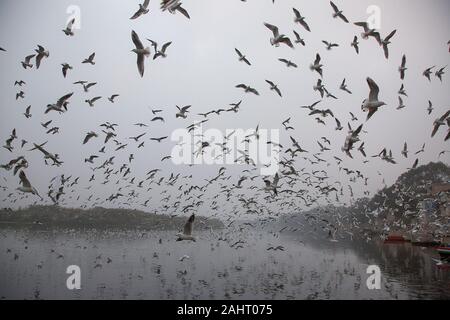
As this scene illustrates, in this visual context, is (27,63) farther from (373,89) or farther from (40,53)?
(373,89)

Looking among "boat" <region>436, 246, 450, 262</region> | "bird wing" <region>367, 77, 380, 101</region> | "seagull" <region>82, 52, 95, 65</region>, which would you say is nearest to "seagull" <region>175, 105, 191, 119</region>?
"seagull" <region>82, 52, 95, 65</region>

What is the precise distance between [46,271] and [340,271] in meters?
31.0

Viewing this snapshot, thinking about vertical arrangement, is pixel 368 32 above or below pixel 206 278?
above

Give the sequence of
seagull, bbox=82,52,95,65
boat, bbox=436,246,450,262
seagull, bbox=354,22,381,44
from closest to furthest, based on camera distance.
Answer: seagull, bbox=354,22,381,44
seagull, bbox=82,52,95,65
boat, bbox=436,246,450,262

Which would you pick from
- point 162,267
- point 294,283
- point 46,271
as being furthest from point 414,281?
point 46,271

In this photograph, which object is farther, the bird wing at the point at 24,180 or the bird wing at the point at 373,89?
the bird wing at the point at 24,180

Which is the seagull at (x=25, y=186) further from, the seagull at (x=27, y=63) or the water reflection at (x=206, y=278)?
the water reflection at (x=206, y=278)

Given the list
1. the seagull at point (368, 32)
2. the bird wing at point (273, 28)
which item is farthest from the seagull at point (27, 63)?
the seagull at point (368, 32)

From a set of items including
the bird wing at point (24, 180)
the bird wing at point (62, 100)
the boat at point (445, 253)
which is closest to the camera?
the bird wing at point (24, 180)

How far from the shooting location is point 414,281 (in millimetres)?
32844

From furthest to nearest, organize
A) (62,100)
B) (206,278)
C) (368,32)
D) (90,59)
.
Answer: (206,278), (90,59), (368,32), (62,100)

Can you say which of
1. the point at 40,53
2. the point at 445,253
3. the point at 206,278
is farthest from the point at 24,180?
the point at 445,253

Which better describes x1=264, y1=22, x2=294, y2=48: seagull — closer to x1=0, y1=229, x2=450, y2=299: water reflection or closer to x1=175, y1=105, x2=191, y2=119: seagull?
x1=175, y1=105, x2=191, y2=119: seagull
